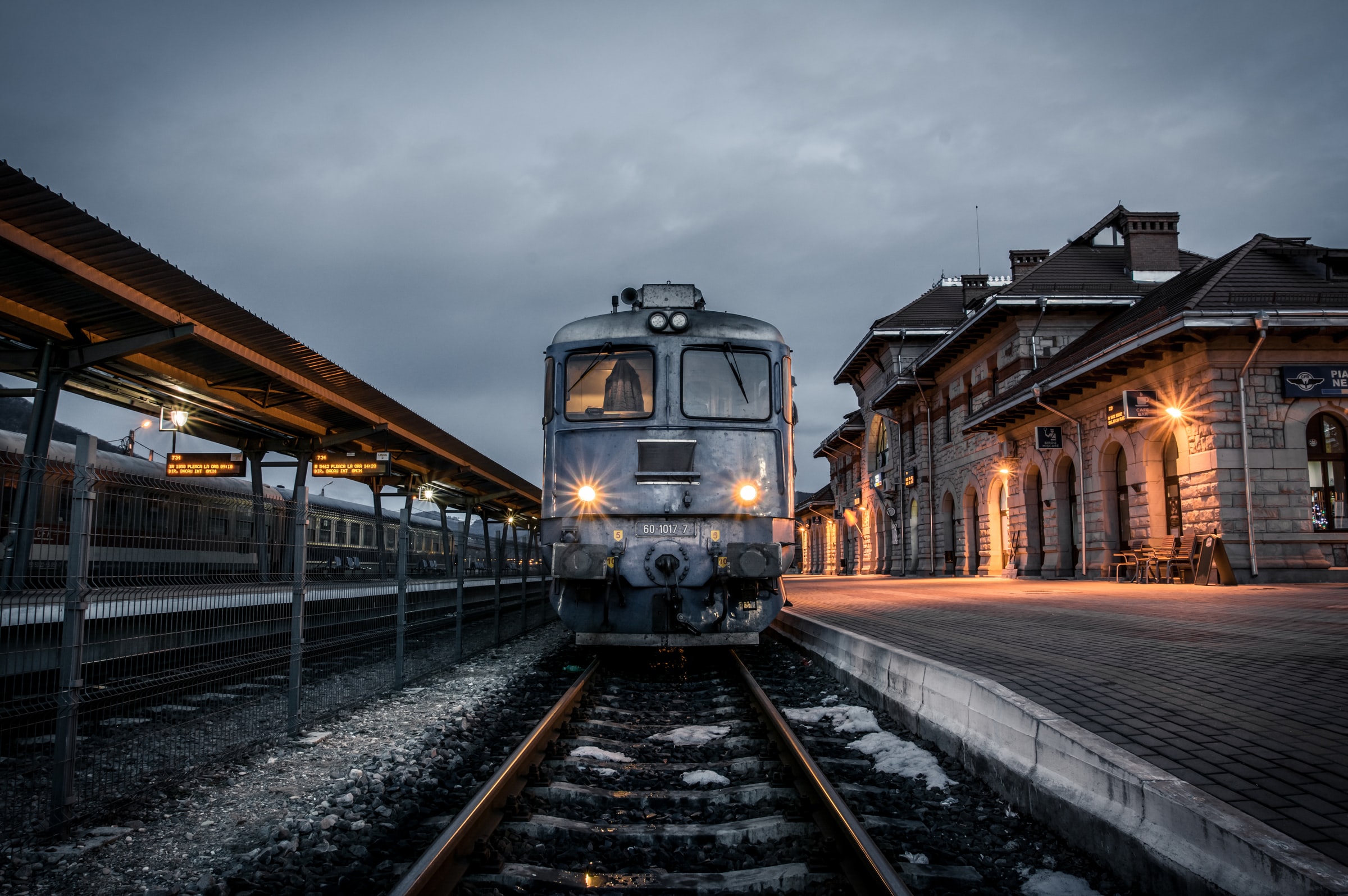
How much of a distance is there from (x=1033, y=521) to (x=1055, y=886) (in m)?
22.1

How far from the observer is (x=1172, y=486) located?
17.9m

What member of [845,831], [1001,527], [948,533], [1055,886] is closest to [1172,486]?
[1001,527]

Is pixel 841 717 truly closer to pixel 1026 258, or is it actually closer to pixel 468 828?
pixel 468 828

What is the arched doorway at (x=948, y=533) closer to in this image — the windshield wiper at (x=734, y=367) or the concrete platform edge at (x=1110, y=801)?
the windshield wiper at (x=734, y=367)

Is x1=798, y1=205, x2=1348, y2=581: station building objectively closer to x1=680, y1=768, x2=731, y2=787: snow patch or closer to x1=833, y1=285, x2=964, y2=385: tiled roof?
x1=833, y1=285, x2=964, y2=385: tiled roof

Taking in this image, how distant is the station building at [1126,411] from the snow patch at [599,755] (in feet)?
47.6

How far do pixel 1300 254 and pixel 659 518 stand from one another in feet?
62.1

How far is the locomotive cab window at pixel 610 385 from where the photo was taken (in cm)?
897

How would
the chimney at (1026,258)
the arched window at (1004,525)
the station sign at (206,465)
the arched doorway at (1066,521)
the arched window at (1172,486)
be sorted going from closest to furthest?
the station sign at (206,465), the arched window at (1172,486), the arched doorway at (1066,521), the arched window at (1004,525), the chimney at (1026,258)

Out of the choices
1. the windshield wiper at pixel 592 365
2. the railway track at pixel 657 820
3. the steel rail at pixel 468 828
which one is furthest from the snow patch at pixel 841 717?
the windshield wiper at pixel 592 365

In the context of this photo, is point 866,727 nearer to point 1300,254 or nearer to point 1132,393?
point 1132,393

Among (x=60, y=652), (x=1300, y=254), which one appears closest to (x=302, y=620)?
(x=60, y=652)

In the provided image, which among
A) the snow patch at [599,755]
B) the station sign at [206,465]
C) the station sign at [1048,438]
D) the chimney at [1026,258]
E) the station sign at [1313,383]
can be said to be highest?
the chimney at [1026,258]

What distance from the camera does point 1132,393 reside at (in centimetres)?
1736
